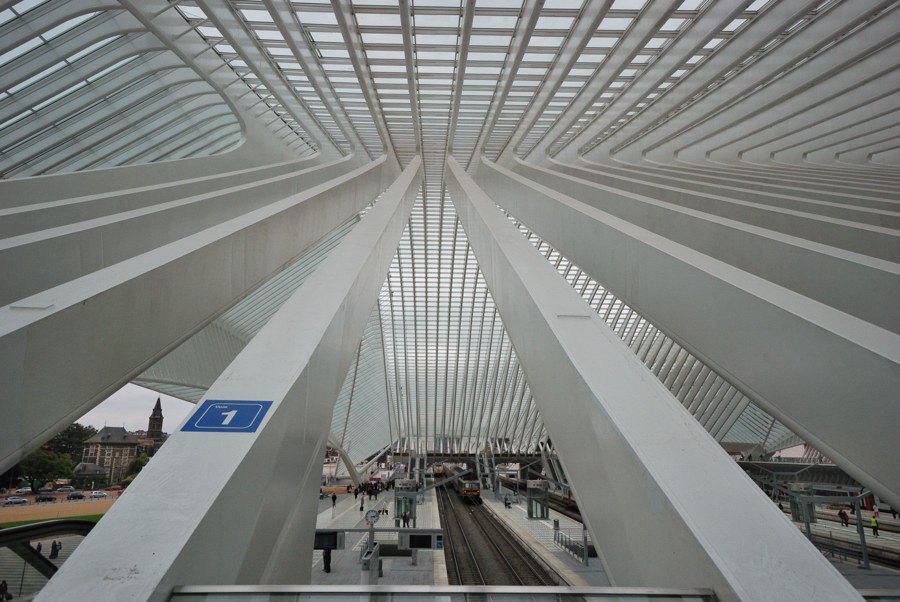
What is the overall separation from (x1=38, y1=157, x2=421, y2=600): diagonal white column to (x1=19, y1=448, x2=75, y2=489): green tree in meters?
27.2

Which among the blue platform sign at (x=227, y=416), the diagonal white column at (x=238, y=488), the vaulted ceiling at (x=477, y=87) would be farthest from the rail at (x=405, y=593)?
the vaulted ceiling at (x=477, y=87)

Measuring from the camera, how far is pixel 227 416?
2996 millimetres

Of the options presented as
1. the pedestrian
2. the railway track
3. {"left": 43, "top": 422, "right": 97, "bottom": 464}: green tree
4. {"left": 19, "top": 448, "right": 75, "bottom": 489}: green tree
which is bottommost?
the railway track

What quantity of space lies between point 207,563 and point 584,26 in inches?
407

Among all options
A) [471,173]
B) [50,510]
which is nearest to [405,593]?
[50,510]

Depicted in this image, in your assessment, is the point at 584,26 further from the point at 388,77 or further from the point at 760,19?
the point at 388,77

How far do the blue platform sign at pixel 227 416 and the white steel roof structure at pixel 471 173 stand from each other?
0.57 meters

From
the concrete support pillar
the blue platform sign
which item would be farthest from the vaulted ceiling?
the blue platform sign

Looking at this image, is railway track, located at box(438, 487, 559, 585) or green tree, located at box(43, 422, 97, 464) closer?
railway track, located at box(438, 487, 559, 585)

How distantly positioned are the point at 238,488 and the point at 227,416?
21.0 inches

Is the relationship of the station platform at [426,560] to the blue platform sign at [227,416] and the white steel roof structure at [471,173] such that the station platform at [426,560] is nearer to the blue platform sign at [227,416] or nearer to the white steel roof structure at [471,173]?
the white steel roof structure at [471,173]

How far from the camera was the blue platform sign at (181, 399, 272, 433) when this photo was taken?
9.52 ft

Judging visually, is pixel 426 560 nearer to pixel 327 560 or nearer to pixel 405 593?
pixel 327 560

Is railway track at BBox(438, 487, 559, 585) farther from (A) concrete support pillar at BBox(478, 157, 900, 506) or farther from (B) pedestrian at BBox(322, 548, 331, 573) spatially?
(A) concrete support pillar at BBox(478, 157, 900, 506)
